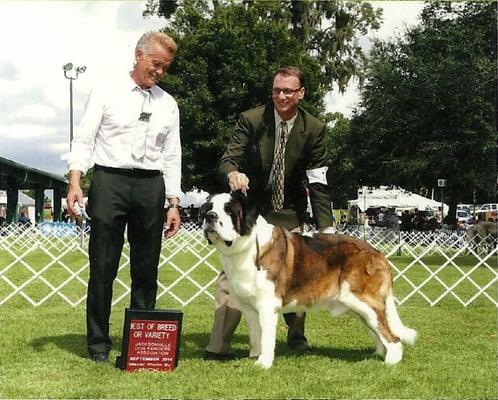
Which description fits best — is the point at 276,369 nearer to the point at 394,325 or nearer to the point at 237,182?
the point at 394,325

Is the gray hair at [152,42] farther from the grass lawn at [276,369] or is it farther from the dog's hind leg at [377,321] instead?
the grass lawn at [276,369]

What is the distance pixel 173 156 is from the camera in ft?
16.5

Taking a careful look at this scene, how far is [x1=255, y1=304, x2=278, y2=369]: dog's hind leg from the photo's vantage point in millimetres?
4641

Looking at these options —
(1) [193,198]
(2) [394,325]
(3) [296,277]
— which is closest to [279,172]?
(3) [296,277]

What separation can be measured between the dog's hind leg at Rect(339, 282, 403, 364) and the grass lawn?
0.09 m

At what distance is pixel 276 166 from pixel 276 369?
4.98ft

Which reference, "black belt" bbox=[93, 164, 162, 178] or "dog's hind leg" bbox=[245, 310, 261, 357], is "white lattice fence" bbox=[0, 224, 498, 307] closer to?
"dog's hind leg" bbox=[245, 310, 261, 357]

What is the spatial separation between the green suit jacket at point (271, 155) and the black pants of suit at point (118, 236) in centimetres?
65

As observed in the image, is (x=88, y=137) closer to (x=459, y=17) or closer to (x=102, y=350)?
(x=102, y=350)

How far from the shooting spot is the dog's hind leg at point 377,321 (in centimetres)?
490

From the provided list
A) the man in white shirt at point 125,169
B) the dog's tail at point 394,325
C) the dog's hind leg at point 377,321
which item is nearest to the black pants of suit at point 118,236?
the man in white shirt at point 125,169

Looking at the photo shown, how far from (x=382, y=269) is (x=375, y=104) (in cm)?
1878

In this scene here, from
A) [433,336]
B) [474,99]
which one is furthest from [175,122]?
[474,99]

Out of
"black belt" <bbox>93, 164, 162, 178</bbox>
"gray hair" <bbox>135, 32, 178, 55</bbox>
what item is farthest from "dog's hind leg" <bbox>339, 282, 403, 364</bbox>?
"gray hair" <bbox>135, 32, 178, 55</bbox>
